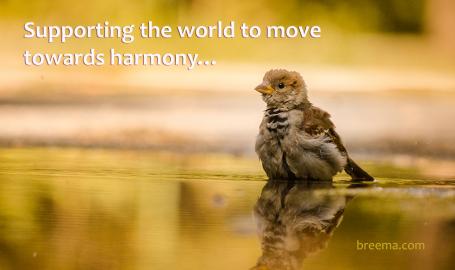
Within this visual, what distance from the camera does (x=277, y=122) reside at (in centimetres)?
727

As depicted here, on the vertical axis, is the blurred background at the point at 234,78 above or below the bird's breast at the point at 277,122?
above

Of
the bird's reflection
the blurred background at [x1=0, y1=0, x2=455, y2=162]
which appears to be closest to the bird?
the bird's reflection

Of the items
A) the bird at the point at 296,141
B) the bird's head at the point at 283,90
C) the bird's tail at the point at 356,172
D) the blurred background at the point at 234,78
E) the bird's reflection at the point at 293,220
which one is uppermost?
the blurred background at the point at 234,78

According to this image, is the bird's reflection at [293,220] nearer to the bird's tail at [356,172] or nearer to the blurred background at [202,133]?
the blurred background at [202,133]

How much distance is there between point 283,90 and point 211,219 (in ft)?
7.59

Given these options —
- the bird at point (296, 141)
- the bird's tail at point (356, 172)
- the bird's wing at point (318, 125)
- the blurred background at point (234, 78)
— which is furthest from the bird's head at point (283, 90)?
the blurred background at point (234, 78)

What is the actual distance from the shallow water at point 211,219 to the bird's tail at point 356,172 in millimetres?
103

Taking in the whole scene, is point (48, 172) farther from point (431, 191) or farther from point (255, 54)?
point (255, 54)

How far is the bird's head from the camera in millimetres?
7484

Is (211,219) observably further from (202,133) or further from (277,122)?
(202,133)

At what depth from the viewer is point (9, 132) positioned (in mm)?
10461

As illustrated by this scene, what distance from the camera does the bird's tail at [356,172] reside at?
24.5 feet

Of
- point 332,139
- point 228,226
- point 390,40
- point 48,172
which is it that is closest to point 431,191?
point 332,139

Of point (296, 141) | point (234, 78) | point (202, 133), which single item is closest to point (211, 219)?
point (296, 141)
